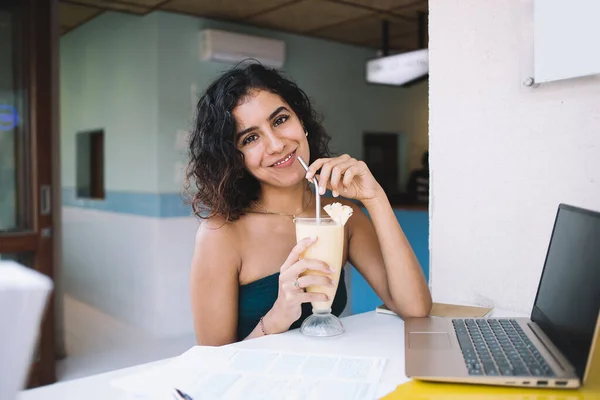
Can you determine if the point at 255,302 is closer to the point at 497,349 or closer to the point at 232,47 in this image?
the point at 497,349

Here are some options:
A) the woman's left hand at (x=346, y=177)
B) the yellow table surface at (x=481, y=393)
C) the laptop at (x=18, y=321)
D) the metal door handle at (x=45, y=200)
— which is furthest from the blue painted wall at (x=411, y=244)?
the laptop at (x=18, y=321)

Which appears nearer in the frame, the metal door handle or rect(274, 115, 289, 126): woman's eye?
rect(274, 115, 289, 126): woman's eye

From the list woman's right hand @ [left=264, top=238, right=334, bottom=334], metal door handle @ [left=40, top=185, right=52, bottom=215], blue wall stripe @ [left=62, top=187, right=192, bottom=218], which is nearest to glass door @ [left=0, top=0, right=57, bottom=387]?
metal door handle @ [left=40, top=185, right=52, bottom=215]

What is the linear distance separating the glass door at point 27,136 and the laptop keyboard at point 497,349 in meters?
2.96

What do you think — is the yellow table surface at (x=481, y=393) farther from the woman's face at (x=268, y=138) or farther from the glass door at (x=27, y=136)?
the glass door at (x=27, y=136)

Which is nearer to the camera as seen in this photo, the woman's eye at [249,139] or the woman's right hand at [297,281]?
the woman's right hand at [297,281]

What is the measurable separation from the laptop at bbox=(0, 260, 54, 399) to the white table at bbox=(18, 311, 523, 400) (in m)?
0.44

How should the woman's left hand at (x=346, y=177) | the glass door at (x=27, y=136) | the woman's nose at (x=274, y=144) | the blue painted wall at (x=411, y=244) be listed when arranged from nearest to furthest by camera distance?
the woman's left hand at (x=346, y=177)
the woman's nose at (x=274, y=144)
the glass door at (x=27, y=136)
the blue painted wall at (x=411, y=244)

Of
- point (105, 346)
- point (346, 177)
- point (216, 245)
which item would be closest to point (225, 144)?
point (216, 245)

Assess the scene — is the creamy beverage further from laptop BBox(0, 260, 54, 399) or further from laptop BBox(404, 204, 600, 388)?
laptop BBox(0, 260, 54, 399)

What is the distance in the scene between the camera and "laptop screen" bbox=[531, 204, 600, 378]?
94cm

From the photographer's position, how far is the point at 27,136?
3.45 meters

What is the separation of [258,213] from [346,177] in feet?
1.48

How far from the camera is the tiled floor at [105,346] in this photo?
3.78 meters
